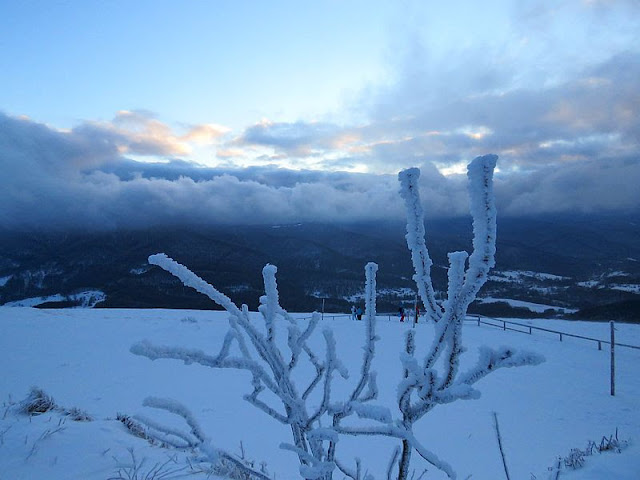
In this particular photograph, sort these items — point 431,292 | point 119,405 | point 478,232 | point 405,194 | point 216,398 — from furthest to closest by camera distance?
point 216,398 → point 119,405 → point 431,292 → point 405,194 → point 478,232

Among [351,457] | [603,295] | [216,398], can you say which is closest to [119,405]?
[216,398]

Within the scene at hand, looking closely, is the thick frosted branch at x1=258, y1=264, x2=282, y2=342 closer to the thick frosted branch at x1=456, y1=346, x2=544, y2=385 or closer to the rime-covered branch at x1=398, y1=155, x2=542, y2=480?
the rime-covered branch at x1=398, y1=155, x2=542, y2=480

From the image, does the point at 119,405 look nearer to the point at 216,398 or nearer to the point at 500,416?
the point at 216,398

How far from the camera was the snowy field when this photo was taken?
375 centimetres

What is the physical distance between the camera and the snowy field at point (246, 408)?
3750mm

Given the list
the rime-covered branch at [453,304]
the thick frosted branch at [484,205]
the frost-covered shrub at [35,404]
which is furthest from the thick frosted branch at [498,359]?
the frost-covered shrub at [35,404]

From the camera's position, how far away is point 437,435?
306 inches

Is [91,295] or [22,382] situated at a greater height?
[22,382]

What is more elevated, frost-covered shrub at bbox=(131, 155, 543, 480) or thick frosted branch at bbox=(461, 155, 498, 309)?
thick frosted branch at bbox=(461, 155, 498, 309)

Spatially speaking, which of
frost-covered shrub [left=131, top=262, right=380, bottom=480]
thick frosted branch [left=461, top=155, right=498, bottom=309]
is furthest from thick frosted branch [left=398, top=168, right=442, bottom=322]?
frost-covered shrub [left=131, top=262, right=380, bottom=480]

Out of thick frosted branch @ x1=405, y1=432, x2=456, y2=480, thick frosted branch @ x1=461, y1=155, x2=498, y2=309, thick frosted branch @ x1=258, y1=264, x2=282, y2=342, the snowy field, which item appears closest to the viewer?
thick frosted branch @ x1=461, y1=155, x2=498, y2=309

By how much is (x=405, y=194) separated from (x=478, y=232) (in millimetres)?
281

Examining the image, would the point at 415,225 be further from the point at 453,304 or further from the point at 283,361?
the point at 283,361

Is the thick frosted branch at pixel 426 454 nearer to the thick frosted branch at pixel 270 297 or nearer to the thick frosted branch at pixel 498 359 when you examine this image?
the thick frosted branch at pixel 498 359
